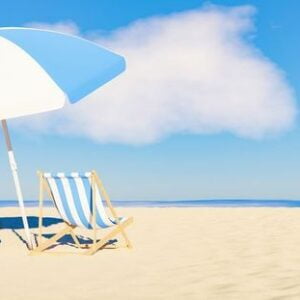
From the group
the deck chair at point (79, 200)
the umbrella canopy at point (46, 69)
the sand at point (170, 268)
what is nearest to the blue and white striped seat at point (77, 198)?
the deck chair at point (79, 200)

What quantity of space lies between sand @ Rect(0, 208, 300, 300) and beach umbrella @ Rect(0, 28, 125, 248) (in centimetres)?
90

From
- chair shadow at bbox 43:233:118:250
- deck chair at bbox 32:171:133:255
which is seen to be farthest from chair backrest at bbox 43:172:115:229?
chair shadow at bbox 43:233:118:250

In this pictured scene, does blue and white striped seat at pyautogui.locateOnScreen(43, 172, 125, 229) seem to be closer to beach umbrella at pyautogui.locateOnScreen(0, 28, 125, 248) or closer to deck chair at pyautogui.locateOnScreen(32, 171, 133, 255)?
deck chair at pyautogui.locateOnScreen(32, 171, 133, 255)

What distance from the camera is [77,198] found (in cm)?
529

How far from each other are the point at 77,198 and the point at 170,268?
1.37m

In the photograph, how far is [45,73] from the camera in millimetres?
4898

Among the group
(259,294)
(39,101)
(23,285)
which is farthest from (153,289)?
(39,101)

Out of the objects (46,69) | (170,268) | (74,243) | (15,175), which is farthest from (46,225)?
(170,268)

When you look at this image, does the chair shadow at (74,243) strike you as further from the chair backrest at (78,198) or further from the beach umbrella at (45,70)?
the beach umbrella at (45,70)

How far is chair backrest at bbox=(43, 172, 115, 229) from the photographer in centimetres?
527

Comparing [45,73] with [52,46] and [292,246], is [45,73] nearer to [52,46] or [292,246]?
[52,46]

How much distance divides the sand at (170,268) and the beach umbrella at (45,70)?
0.90 metres

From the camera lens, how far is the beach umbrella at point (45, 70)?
468cm

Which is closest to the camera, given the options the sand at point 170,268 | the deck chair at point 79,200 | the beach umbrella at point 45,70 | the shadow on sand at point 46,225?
the sand at point 170,268
